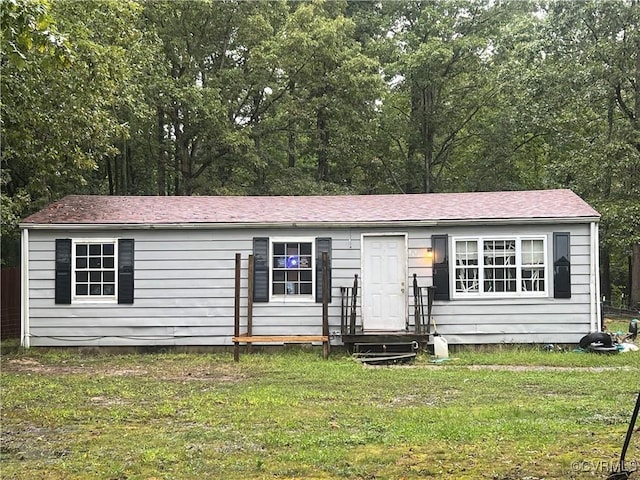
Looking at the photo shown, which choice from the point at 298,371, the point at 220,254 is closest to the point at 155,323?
the point at 220,254

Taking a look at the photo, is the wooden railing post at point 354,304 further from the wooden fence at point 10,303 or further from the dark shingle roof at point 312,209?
the wooden fence at point 10,303

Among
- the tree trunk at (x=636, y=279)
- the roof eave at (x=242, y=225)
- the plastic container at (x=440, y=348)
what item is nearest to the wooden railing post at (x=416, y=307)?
the plastic container at (x=440, y=348)

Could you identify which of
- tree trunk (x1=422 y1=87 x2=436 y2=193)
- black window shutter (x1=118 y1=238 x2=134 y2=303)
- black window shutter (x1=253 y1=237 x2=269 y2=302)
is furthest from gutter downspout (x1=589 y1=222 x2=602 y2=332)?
tree trunk (x1=422 y1=87 x2=436 y2=193)

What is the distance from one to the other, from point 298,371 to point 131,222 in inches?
188

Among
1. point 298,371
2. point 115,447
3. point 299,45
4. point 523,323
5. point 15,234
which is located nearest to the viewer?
point 115,447

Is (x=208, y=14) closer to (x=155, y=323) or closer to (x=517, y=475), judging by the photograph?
(x=155, y=323)

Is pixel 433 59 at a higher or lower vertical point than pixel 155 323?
higher

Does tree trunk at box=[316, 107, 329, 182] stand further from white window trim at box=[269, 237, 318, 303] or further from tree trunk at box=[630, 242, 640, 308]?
white window trim at box=[269, 237, 318, 303]

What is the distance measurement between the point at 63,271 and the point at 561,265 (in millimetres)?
9421

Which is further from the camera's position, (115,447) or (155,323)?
(155,323)

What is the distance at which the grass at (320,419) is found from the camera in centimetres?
504

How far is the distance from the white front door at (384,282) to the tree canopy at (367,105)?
6.26 meters

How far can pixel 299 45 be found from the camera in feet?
72.2

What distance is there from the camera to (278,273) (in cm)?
1274
